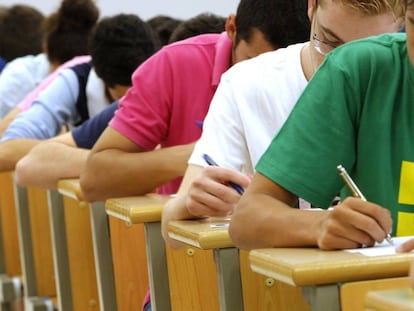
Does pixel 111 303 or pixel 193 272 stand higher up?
pixel 193 272

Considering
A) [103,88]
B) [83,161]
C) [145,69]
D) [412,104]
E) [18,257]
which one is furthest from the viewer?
[18,257]

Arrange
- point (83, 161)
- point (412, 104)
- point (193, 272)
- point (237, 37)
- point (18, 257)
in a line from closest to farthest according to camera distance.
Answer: point (412, 104), point (193, 272), point (237, 37), point (83, 161), point (18, 257)

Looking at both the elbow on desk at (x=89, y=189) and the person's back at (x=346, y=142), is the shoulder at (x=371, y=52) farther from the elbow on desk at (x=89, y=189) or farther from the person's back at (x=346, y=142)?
the elbow on desk at (x=89, y=189)

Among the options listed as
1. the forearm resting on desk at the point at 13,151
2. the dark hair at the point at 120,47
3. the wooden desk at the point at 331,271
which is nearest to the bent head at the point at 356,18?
the wooden desk at the point at 331,271

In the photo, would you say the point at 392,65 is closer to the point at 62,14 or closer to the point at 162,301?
the point at 162,301

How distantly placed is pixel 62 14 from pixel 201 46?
234 cm

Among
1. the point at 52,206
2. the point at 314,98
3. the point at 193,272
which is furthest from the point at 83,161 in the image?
the point at 314,98

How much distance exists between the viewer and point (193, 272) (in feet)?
7.73

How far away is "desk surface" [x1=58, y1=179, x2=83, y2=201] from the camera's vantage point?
10.1ft

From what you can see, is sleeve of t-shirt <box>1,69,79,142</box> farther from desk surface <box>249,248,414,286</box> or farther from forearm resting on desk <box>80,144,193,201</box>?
desk surface <box>249,248,414,286</box>

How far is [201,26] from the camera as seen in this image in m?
3.35

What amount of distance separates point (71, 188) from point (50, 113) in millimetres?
1042

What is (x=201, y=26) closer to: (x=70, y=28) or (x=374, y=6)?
(x=374, y=6)

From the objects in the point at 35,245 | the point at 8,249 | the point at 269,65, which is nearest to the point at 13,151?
the point at 35,245
